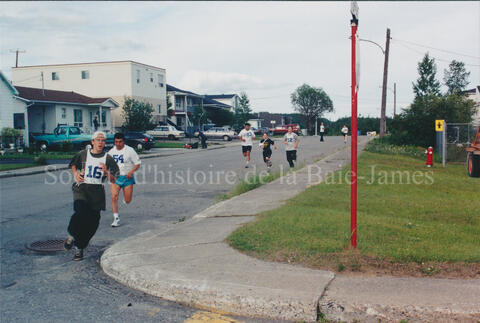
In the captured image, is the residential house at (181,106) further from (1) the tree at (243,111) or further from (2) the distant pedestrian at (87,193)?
(2) the distant pedestrian at (87,193)

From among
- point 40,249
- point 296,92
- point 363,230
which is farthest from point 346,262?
point 296,92

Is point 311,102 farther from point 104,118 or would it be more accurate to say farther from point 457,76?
point 104,118

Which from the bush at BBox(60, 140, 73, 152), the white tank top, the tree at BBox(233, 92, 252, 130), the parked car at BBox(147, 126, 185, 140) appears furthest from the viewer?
the tree at BBox(233, 92, 252, 130)

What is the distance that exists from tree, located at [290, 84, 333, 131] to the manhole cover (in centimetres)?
11127

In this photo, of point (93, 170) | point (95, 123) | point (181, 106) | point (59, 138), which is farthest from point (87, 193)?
point (181, 106)

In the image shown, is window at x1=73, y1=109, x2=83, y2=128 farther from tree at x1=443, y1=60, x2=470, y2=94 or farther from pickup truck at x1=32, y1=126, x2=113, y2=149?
tree at x1=443, y1=60, x2=470, y2=94

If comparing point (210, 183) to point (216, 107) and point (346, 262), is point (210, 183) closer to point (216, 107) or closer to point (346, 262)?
point (346, 262)

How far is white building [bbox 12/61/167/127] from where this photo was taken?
49625mm

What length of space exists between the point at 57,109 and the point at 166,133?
1380cm

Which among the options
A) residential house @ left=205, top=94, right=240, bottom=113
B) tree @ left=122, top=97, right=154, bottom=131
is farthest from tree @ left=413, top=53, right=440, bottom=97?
tree @ left=122, top=97, right=154, bottom=131

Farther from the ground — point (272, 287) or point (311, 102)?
point (311, 102)

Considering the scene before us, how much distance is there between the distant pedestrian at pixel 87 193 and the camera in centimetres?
632

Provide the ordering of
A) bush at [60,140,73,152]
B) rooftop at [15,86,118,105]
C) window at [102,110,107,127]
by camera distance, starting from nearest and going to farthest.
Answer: bush at [60,140,73,152] → rooftop at [15,86,118,105] → window at [102,110,107,127]

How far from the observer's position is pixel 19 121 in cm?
3158
